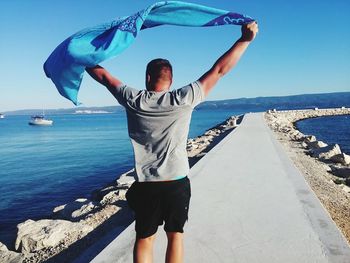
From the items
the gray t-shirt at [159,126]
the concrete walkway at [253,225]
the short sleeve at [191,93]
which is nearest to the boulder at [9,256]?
the concrete walkway at [253,225]

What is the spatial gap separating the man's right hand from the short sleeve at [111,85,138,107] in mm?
890

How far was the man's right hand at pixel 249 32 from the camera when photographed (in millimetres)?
2754

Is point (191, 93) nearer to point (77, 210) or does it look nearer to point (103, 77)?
point (103, 77)

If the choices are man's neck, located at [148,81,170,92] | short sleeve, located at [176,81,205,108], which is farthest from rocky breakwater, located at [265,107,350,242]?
man's neck, located at [148,81,170,92]

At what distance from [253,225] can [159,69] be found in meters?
2.90

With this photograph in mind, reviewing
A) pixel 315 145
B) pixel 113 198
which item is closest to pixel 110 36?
pixel 113 198

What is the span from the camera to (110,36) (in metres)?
2.80

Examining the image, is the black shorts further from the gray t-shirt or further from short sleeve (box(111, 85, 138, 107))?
short sleeve (box(111, 85, 138, 107))

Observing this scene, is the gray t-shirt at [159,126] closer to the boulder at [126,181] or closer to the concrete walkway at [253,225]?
the concrete walkway at [253,225]

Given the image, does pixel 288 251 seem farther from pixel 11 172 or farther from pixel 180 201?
pixel 11 172

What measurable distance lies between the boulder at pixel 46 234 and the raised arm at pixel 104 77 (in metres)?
3.61

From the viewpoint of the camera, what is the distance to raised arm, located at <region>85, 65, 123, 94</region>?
269 cm

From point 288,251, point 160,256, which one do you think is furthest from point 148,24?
point 288,251

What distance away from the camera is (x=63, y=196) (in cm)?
1467
